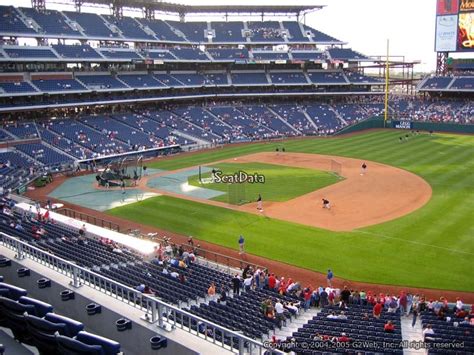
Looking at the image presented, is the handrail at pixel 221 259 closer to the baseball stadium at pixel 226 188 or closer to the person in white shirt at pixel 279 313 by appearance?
the baseball stadium at pixel 226 188

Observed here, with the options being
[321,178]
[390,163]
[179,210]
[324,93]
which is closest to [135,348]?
[179,210]

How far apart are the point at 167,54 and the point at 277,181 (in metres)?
43.1

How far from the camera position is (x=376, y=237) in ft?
93.7

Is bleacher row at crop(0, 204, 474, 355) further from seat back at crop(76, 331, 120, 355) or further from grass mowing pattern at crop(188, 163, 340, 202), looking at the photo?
grass mowing pattern at crop(188, 163, 340, 202)

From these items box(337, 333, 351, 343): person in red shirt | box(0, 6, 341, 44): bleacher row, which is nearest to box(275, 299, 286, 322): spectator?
box(337, 333, 351, 343): person in red shirt

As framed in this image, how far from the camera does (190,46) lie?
86438 millimetres

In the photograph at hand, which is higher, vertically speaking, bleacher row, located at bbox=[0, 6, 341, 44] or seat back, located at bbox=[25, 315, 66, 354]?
bleacher row, located at bbox=[0, 6, 341, 44]

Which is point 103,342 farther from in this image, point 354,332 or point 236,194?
point 236,194

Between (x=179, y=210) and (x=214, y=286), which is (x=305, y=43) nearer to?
(x=179, y=210)

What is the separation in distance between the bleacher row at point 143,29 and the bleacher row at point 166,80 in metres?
6.03

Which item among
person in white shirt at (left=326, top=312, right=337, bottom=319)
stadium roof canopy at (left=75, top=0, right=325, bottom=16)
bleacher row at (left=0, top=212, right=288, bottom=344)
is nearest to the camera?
bleacher row at (left=0, top=212, right=288, bottom=344)

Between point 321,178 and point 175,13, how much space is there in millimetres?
59862

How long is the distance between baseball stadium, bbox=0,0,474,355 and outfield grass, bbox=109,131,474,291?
17 cm

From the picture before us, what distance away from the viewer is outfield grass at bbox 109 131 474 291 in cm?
2377
